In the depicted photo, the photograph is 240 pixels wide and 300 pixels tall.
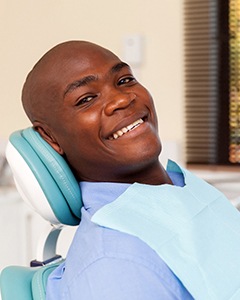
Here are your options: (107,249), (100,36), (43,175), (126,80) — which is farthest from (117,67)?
(100,36)

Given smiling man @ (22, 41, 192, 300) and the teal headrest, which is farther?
the teal headrest

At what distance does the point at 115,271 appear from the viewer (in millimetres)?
1002

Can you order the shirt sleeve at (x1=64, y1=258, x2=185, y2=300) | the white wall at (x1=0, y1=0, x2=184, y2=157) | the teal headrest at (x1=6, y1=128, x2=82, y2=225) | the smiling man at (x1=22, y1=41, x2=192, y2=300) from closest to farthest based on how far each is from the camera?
the shirt sleeve at (x1=64, y1=258, x2=185, y2=300)
the smiling man at (x1=22, y1=41, x2=192, y2=300)
the teal headrest at (x1=6, y1=128, x2=82, y2=225)
the white wall at (x1=0, y1=0, x2=184, y2=157)

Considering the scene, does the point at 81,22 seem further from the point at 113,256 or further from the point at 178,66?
the point at 113,256

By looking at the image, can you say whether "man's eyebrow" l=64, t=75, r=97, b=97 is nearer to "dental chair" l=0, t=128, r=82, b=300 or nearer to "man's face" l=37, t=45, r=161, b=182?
"man's face" l=37, t=45, r=161, b=182

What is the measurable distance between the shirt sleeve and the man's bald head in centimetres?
34

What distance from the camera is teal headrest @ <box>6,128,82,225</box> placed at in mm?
1222

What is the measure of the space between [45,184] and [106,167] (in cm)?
12

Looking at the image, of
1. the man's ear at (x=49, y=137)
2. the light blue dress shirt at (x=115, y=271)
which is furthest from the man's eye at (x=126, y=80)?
the light blue dress shirt at (x=115, y=271)

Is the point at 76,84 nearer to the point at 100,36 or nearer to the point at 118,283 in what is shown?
the point at 118,283

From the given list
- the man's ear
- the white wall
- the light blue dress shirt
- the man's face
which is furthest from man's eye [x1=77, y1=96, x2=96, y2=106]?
the white wall

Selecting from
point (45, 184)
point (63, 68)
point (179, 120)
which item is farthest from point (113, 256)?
point (179, 120)

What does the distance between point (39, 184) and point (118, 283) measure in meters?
0.31

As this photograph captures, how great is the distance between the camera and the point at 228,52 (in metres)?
2.52
